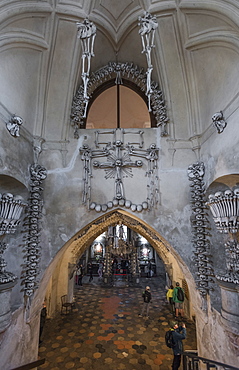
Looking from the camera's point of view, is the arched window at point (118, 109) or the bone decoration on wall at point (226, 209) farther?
the arched window at point (118, 109)

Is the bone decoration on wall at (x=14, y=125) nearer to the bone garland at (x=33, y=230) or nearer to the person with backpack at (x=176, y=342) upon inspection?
the bone garland at (x=33, y=230)

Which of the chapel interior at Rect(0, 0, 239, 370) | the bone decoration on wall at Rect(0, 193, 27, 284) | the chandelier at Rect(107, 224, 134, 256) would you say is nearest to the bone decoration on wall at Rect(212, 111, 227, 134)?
the chapel interior at Rect(0, 0, 239, 370)

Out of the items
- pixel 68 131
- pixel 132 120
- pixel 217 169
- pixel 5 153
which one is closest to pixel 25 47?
pixel 68 131

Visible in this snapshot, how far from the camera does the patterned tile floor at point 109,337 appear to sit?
4324 mm

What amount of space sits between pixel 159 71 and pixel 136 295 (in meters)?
8.46

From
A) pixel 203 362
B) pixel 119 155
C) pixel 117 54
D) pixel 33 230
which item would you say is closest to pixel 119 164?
pixel 119 155

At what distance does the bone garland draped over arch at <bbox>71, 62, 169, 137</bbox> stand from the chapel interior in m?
0.03

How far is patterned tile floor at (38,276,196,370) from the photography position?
170 inches

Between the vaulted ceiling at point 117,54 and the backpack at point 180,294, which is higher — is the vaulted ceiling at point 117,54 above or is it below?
above

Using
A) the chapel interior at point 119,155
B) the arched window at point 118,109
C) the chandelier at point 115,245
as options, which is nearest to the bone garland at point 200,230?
the chapel interior at point 119,155

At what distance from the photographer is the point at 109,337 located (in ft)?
17.6

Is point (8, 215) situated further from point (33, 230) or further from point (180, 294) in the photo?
point (180, 294)

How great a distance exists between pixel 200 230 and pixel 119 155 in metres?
1.96

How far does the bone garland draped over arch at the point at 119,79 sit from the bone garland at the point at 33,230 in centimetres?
107
